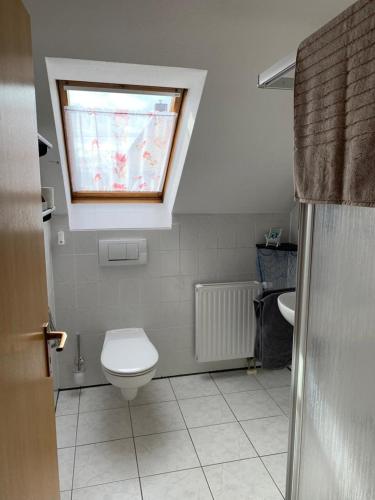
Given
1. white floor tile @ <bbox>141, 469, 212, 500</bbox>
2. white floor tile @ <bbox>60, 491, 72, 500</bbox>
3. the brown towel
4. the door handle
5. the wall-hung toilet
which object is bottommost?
white floor tile @ <bbox>141, 469, 212, 500</bbox>

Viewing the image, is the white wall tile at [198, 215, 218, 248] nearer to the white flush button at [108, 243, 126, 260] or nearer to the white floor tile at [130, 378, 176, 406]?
the white flush button at [108, 243, 126, 260]

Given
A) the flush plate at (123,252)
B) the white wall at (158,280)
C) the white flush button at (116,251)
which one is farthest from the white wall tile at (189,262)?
the white flush button at (116,251)

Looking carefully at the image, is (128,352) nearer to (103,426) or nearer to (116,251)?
(103,426)

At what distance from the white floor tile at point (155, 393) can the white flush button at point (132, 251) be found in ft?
3.32

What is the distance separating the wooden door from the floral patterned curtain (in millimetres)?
1389

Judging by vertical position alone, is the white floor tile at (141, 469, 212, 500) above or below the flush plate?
below

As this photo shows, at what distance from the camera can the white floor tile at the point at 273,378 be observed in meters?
2.90

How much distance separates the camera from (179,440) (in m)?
2.25

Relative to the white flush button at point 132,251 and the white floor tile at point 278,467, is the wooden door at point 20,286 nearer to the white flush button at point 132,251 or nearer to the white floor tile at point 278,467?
the white floor tile at point 278,467

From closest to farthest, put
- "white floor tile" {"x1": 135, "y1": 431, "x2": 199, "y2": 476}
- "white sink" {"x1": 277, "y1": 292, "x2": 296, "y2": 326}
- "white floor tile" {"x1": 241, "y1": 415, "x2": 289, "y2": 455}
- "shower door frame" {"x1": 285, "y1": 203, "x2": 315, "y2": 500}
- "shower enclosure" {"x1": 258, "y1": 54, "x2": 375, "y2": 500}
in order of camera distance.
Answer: "shower enclosure" {"x1": 258, "y1": 54, "x2": 375, "y2": 500} → "shower door frame" {"x1": 285, "y1": 203, "x2": 315, "y2": 500} → "white sink" {"x1": 277, "y1": 292, "x2": 296, "y2": 326} → "white floor tile" {"x1": 135, "y1": 431, "x2": 199, "y2": 476} → "white floor tile" {"x1": 241, "y1": 415, "x2": 289, "y2": 455}

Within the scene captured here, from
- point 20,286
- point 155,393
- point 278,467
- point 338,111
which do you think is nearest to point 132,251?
point 155,393

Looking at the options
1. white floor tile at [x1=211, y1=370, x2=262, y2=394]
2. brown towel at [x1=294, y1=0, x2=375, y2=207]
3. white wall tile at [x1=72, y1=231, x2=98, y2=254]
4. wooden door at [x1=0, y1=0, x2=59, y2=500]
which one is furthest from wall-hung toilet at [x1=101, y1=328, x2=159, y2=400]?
brown towel at [x1=294, y1=0, x2=375, y2=207]

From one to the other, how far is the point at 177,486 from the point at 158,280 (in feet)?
4.64

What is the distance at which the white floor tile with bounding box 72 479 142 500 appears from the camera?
182 cm
